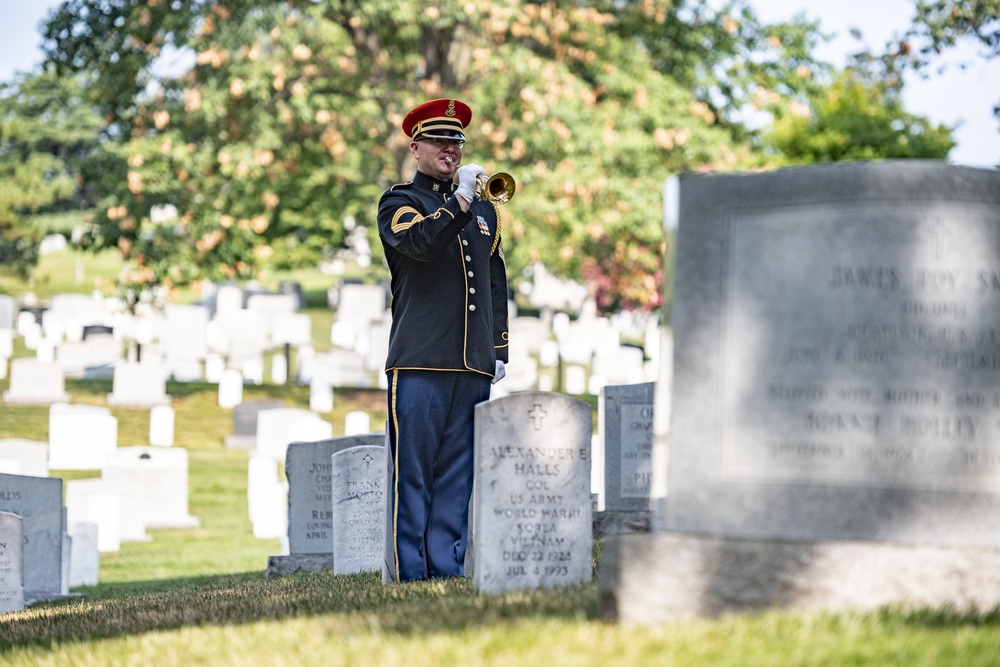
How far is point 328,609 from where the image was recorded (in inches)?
238

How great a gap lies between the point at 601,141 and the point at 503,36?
2499mm

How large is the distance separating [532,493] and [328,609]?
1048 mm

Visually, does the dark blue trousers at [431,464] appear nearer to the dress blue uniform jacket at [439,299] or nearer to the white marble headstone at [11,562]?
the dress blue uniform jacket at [439,299]

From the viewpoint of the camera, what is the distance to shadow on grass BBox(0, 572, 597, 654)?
5.20 m

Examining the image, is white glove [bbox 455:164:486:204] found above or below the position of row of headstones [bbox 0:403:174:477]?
above

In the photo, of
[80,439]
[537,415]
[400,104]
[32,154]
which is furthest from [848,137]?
[32,154]

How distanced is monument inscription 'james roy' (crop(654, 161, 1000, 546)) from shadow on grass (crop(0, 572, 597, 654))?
2.60 ft

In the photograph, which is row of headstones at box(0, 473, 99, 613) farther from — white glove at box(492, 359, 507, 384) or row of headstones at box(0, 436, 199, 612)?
white glove at box(492, 359, 507, 384)

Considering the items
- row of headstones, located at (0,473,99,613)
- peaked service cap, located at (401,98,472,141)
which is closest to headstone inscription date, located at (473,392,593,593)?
peaked service cap, located at (401,98,472,141)

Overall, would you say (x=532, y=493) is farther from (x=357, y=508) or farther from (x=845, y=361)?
(x=357, y=508)

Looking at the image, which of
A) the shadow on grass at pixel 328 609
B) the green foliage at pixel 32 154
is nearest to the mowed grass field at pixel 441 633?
the shadow on grass at pixel 328 609

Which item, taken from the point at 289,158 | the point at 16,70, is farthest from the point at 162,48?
the point at 16,70

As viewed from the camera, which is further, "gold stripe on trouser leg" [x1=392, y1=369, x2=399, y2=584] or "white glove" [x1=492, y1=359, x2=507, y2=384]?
"white glove" [x1=492, y1=359, x2=507, y2=384]

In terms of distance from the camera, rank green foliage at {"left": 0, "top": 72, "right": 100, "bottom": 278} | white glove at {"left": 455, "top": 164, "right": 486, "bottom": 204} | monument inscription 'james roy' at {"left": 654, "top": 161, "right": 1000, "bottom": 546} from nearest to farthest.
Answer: monument inscription 'james roy' at {"left": 654, "top": 161, "right": 1000, "bottom": 546}
white glove at {"left": 455, "top": 164, "right": 486, "bottom": 204}
green foliage at {"left": 0, "top": 72, "right": 100, "bottom": 278}
